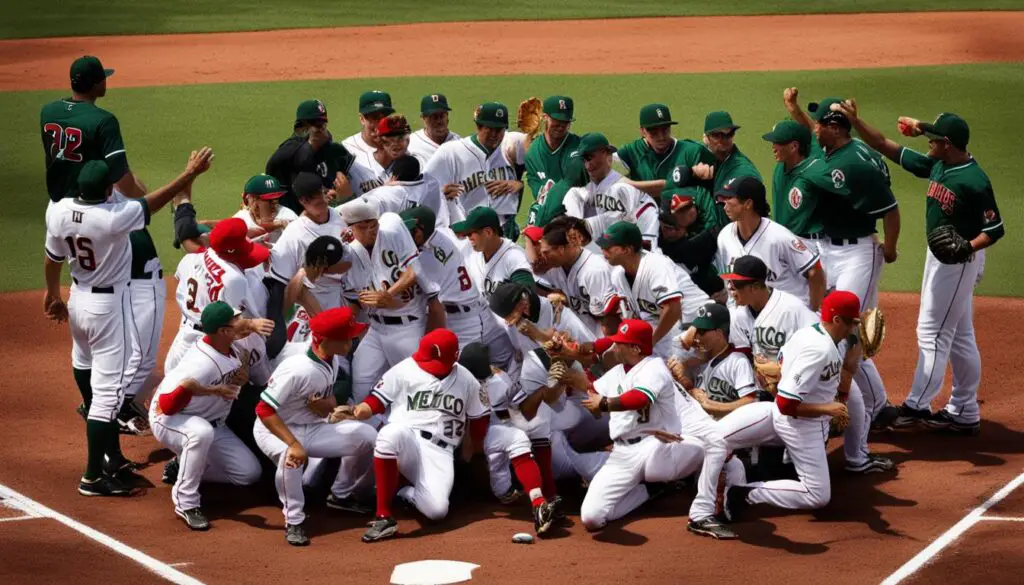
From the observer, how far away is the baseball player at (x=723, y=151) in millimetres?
10133

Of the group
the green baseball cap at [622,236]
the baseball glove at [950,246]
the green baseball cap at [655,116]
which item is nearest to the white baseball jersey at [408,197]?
the green baseball cap at [622,236]

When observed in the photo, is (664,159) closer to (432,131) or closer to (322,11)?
(432,131)

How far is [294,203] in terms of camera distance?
10688 mm

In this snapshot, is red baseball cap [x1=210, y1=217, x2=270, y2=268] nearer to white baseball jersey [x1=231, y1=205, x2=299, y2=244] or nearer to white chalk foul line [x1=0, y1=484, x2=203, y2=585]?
white baseball jersey [x1=231, y1=205, x2=299, y2=244]

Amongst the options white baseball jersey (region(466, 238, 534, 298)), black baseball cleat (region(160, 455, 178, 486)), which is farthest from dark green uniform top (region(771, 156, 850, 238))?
black baseball cleat (region(160, 455, 178, 486))

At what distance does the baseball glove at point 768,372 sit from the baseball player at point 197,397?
124 inches

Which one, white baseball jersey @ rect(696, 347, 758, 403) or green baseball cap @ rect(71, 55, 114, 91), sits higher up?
green baseball cap @ rect(71, 55, 114, 91)

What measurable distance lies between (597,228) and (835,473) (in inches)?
97.2

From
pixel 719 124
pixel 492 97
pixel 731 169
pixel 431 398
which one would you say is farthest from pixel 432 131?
pixel 492 97

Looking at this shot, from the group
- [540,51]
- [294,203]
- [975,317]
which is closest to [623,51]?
[540,51]

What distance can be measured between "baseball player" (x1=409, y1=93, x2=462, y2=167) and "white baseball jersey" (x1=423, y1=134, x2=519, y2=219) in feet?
0.54

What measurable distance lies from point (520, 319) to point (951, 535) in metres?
2.80

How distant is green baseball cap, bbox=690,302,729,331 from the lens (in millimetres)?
8430

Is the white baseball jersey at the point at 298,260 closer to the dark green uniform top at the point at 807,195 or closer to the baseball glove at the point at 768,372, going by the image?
the baseball glove at the point at 768,372
